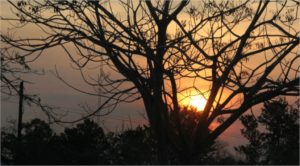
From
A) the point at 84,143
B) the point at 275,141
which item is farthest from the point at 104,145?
the point at 275,141

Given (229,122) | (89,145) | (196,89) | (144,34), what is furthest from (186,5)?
(89,145)

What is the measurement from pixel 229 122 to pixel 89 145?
1933 centimetres

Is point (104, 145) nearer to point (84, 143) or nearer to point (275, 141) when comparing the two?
point (84, 143)

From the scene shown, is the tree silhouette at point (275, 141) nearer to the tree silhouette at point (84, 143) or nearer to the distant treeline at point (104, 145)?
the distant treeline at point (104, 145)

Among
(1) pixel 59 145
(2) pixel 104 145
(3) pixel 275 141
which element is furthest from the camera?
(1) pixel 59 145

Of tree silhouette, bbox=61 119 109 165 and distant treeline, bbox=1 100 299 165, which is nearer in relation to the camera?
distant treeline, bbox=1 100 299 165

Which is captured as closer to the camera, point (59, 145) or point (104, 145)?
point (104, 145)

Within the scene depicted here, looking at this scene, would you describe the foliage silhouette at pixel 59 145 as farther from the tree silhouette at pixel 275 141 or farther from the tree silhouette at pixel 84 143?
the tree silhouette at pixel 275 141

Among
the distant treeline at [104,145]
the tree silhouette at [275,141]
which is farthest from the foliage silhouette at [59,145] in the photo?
the tree silhouette at [275,141]

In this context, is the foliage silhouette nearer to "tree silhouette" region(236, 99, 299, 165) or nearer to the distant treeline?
the distant treeline

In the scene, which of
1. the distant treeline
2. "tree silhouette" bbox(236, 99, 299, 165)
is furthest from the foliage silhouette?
"tree silhouette" bbox(236, 99, 299, 165)

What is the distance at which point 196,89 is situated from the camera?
732 centimetres

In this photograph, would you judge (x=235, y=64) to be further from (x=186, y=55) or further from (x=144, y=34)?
(x=144, y=34)

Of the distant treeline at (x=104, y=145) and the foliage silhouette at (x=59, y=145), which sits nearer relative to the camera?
the distant treeline at (x=104, y=145)
